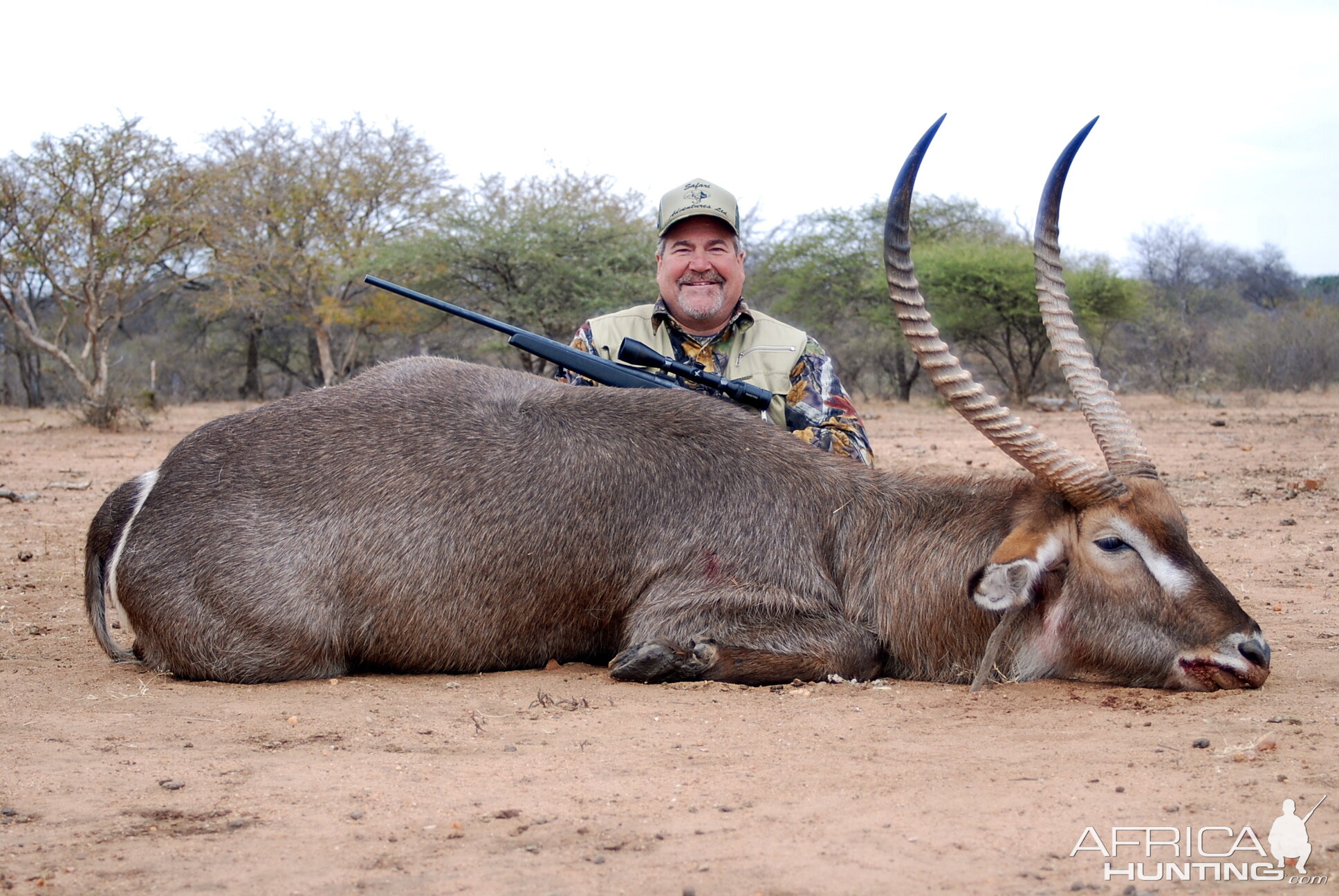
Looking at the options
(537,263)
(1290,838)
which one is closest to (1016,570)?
(1290,838)

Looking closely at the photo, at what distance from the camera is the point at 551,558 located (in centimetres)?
429

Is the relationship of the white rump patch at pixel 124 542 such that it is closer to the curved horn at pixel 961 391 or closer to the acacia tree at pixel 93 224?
the curved horn at pixel 961 391

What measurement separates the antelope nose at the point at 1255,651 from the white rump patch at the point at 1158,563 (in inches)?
9.1

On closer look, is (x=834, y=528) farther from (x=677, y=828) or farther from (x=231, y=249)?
(x=231, y=249)

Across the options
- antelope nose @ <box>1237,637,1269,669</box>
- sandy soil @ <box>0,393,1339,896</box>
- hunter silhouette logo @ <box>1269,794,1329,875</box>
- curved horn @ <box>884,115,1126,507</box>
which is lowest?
sandy soil @ <box>0,393,1339,896</box>

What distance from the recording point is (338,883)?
7.72 feet

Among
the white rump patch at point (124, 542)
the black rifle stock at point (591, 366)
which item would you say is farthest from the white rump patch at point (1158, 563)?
the white rump patch at point (124, 542)

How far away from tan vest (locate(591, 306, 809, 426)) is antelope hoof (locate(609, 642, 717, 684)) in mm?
1711

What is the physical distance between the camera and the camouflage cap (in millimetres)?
5770

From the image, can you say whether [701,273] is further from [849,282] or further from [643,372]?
[849,282]
